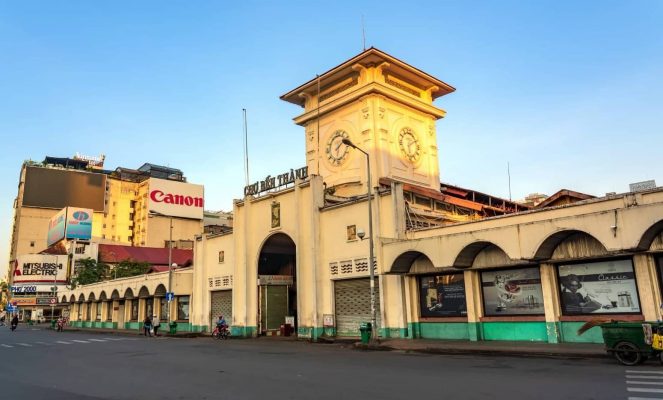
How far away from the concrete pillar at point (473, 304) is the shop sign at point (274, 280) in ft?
53.2

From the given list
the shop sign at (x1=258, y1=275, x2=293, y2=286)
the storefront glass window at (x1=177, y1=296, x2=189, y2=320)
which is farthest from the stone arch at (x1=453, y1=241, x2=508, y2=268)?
the storefront glass window at (x1=177, y1=296, x2=189, y2=320)

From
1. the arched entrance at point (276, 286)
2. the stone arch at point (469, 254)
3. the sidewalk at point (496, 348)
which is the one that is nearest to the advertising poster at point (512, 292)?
the stone arch at point (469, 254)

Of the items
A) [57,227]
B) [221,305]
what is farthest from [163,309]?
[57,227]

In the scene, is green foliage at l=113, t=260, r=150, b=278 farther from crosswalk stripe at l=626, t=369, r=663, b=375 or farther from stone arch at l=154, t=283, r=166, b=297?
crosswalk stripe at l=626, t=369, r=663, b=375

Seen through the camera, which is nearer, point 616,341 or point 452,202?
point 616,341

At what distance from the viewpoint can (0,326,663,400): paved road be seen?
10.4 metres

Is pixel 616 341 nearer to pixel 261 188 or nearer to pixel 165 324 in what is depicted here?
pixel 261 188

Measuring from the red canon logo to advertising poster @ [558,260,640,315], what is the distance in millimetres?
112030

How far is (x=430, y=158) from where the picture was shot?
4384cm

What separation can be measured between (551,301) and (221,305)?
84.9 feet

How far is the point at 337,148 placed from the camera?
138 ft

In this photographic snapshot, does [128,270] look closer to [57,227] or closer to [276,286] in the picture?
[57,227]

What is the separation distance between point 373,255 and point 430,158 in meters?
19.5

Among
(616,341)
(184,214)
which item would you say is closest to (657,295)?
(616,341)
